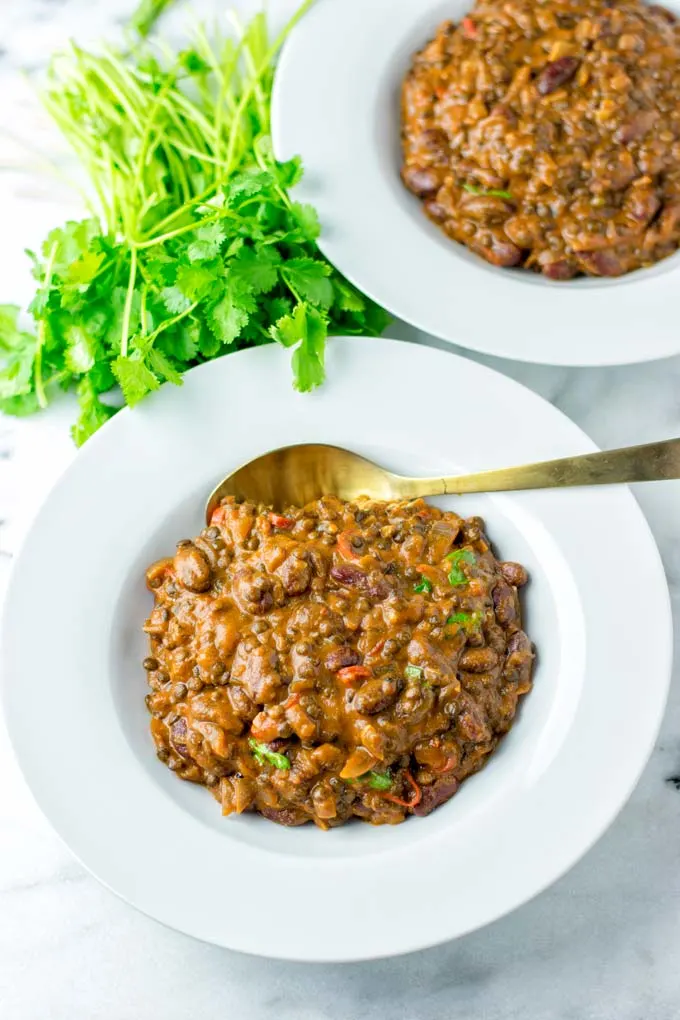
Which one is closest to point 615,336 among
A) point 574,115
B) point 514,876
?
point 574,115

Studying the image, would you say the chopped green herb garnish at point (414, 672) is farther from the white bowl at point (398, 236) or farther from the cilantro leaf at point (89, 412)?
the cilantro leaf at point (89, 412)

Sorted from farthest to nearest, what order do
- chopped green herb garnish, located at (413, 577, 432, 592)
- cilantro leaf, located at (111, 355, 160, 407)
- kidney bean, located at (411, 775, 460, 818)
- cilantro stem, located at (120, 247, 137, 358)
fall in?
cilantro stem, located at (120, 247, 137, 358), cilantro leaf, located at (111, 355, 160, 407), chopped green herb garnish, located at (413, 577, 432, 592), kidney bean, located at (411, 775, 460, 818)

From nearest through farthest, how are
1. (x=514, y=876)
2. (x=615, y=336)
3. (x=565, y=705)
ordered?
(x=514, y=876)
(x=565, y=705)
(x=615, y=336)

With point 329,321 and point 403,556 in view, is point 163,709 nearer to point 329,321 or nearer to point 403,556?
point 403,556

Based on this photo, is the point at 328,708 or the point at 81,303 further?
the point at 81,303

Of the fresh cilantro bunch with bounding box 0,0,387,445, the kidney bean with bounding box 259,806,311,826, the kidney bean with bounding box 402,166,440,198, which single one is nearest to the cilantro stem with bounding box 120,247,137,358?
the fresh cilantro bunch with bounding box 0,0,387,445

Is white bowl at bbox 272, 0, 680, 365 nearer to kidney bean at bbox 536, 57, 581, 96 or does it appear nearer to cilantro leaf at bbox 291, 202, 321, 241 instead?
cilantro leaf at bbox 291, 202, 321, 241

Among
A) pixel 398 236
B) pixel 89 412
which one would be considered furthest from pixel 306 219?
pixel 89 412
